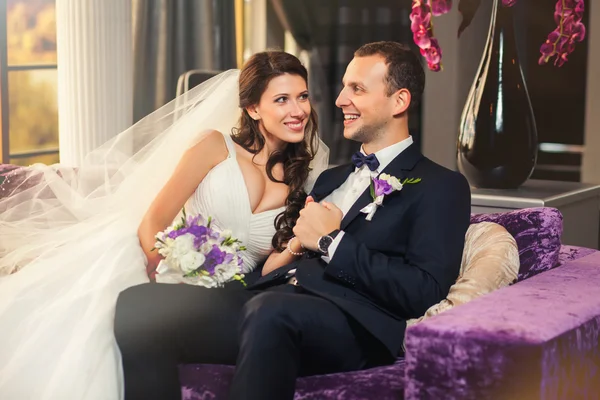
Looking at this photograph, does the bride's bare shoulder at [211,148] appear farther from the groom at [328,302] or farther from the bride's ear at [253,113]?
the groom at [328,302]

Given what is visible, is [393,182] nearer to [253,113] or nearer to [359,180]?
[359,180]

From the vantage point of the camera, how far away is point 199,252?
242 cm

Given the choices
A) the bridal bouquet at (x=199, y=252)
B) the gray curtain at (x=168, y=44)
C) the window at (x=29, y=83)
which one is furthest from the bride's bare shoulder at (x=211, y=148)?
the gray curtain at (x=168, y=44)

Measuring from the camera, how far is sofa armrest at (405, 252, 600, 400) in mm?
1876

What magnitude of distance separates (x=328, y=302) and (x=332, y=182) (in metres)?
0.52

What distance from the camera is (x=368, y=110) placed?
101 inches

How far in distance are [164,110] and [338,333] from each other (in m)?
1.26

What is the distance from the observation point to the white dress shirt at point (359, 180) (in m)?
2.60

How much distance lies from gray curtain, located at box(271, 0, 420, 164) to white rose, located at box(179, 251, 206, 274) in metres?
4.18

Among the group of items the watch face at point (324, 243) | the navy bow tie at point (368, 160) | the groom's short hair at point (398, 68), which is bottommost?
the watch face at point (324, 243)

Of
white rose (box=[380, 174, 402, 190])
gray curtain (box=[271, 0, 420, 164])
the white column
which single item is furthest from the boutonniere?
gray curtain (box=[271, 0, 420, 164])

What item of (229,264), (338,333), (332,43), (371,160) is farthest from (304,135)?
(332,43)

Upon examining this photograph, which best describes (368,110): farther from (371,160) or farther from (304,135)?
(304,135)

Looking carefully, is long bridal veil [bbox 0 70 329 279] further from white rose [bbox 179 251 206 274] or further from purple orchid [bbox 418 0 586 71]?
purple orchid [bbox 418 0 586 71]
